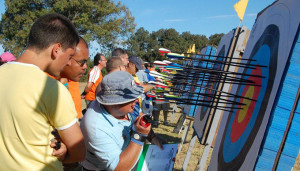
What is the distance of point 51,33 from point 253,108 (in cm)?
126

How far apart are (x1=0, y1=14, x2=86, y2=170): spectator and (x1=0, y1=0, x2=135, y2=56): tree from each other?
18.8m

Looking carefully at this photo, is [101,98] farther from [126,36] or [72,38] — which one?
[126,36]

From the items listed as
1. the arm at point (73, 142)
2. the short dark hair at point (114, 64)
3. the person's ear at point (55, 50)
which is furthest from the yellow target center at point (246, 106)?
the short dark hair at point (114, 64)

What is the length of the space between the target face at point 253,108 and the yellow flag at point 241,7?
516 millimetres

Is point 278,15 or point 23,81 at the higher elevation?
point 278,15

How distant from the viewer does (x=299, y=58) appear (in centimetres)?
124

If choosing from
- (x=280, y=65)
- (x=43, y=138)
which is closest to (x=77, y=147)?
(x=43, y=138)

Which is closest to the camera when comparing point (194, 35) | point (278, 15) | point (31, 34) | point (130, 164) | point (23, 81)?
point (23, 81)

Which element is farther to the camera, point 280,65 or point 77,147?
point 280,65

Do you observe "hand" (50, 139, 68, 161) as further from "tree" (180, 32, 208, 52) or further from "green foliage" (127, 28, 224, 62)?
"tree" (180, 32, 208, 52)

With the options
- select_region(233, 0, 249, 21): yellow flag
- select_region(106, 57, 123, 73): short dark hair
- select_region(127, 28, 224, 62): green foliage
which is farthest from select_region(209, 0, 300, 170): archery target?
select_region(127, 28, 224, 62): green foliage

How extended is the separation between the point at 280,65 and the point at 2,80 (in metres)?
1.36

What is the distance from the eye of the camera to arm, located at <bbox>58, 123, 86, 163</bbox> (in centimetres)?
115

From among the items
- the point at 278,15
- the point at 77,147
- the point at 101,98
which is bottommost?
the point at 77,147
